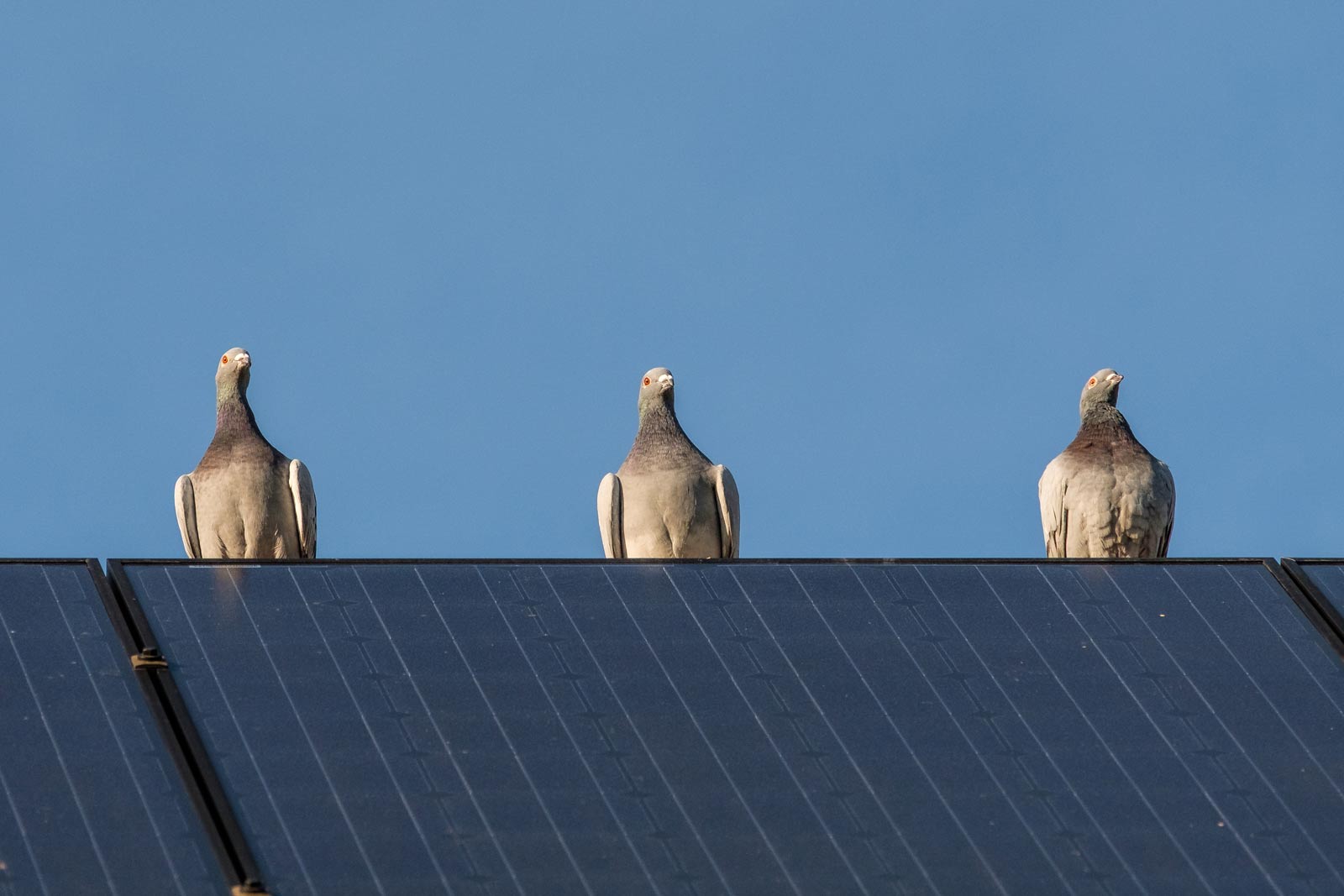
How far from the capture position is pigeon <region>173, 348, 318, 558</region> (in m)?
22.1

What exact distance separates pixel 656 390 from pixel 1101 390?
371cm

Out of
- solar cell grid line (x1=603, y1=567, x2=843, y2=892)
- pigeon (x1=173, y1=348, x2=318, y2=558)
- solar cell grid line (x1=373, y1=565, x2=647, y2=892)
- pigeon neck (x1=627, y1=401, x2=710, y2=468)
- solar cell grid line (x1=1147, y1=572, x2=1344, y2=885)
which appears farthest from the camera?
pigeon neck (x1=627, y1=401, x2=710, y2=468)

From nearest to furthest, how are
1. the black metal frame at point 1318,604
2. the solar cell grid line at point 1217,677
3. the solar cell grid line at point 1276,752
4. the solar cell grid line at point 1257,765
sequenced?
the solar cell grid line at point 1257,765, the solar cell grid line at point 1276,752, the solar cell grid line at point 1217,677, the black metal frame at point 1318,604

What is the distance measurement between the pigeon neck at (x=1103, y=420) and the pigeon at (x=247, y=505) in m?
6.39

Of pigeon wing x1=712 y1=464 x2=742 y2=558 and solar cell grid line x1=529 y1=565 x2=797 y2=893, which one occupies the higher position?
pigeon wing x1=712 y1=464 x2=742 y2=558

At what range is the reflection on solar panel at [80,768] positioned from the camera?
13359 millimetres

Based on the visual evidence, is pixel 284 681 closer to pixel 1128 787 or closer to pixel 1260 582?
pixel 1128 787

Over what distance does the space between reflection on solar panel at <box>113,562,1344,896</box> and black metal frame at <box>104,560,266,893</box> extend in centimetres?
10

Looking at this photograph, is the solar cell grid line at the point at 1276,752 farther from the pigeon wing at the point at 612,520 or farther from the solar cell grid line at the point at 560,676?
the pigeon wing at the point at 612,520

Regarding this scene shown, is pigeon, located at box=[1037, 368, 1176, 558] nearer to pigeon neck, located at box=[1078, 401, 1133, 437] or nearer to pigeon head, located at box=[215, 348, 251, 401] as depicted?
pigeon neck, located at box=[1078, 401, 1133, 437]

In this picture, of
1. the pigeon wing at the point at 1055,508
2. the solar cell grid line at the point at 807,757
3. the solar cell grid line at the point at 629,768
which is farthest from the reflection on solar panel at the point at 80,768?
the pigeon wing at the point at 1055,508

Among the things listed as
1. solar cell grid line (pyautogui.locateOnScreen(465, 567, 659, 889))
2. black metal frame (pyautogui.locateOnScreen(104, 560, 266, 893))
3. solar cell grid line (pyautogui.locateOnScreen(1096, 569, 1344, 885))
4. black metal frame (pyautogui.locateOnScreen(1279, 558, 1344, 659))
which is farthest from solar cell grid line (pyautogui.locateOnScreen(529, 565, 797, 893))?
black metal frame (pyautogui.locateOnScreen(1279, 558, 1344, 659))

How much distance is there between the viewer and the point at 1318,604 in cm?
1761

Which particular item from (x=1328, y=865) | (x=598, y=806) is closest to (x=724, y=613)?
(x=598, y=806)
